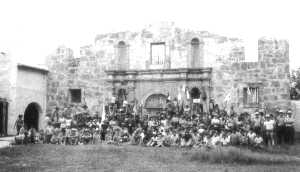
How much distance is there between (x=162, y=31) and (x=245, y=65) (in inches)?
211

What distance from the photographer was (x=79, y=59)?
26.2 m

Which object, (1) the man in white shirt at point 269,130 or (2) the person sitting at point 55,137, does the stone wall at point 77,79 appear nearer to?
(2) the person sitting at point 55,137

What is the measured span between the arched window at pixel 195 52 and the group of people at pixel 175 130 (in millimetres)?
3060

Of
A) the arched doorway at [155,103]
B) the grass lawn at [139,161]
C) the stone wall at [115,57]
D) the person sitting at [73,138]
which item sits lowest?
the grass lawn at [139,161]

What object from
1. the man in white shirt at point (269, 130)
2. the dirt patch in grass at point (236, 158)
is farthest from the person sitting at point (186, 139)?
the dirt patch in grass at point (236, 158)

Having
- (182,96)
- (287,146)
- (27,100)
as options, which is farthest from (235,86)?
(27,100)

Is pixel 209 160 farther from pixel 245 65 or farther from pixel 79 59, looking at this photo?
pixel 79 59

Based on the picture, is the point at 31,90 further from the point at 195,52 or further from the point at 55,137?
the point at 195,52

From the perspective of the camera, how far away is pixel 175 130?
18.7m

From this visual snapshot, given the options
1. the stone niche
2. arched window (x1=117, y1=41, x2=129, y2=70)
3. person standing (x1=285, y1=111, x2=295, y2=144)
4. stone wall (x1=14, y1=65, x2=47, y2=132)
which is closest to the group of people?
person standing (x1=285, y1=111, x2=295, y2=144)

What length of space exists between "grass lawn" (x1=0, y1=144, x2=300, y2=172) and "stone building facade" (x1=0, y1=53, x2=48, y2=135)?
8.09 metres

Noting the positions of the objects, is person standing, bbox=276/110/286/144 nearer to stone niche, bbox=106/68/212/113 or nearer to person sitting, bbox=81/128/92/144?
stone niche, bbox=106/68/212/113

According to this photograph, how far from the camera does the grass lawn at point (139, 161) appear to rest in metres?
11.2

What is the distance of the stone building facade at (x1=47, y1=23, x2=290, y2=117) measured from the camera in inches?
877
